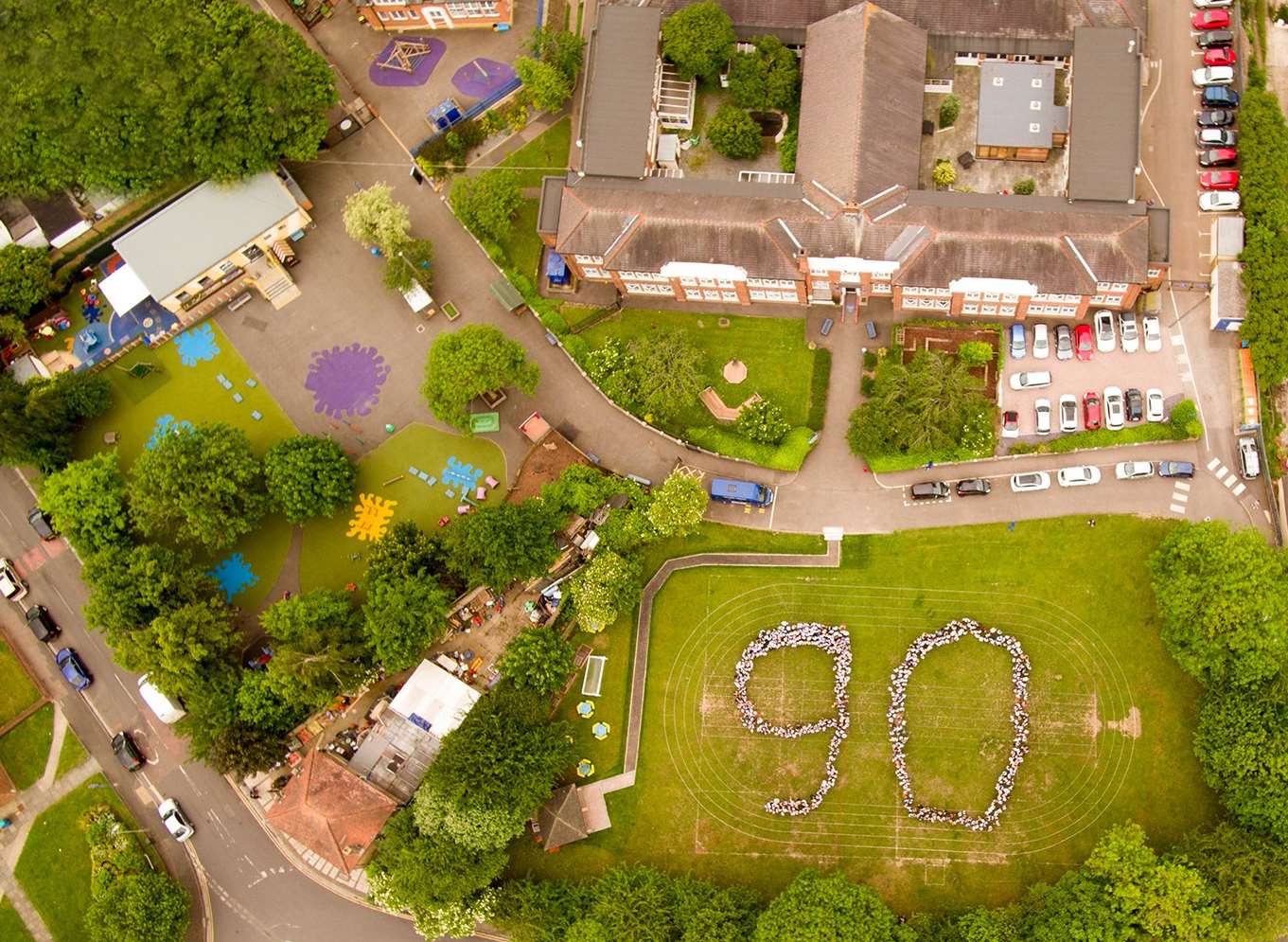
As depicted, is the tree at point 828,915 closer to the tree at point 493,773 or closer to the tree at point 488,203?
the tree at point 493,773

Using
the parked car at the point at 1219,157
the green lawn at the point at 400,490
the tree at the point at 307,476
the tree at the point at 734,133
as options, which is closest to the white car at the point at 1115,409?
the parked car at the point at 1219,157

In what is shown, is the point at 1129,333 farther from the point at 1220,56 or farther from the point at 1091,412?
the point at 1220,56

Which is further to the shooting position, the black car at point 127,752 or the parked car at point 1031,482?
the black car at point 127,752

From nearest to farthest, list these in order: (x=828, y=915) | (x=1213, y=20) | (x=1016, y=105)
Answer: (x=828, y=915), (x=1016, y=105), (x=1213, y=20)

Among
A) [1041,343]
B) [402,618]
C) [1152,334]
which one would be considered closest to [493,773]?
[402,618]

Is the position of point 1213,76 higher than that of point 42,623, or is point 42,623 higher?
point 1213,76

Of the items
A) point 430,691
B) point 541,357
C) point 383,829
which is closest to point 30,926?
point 383,829
